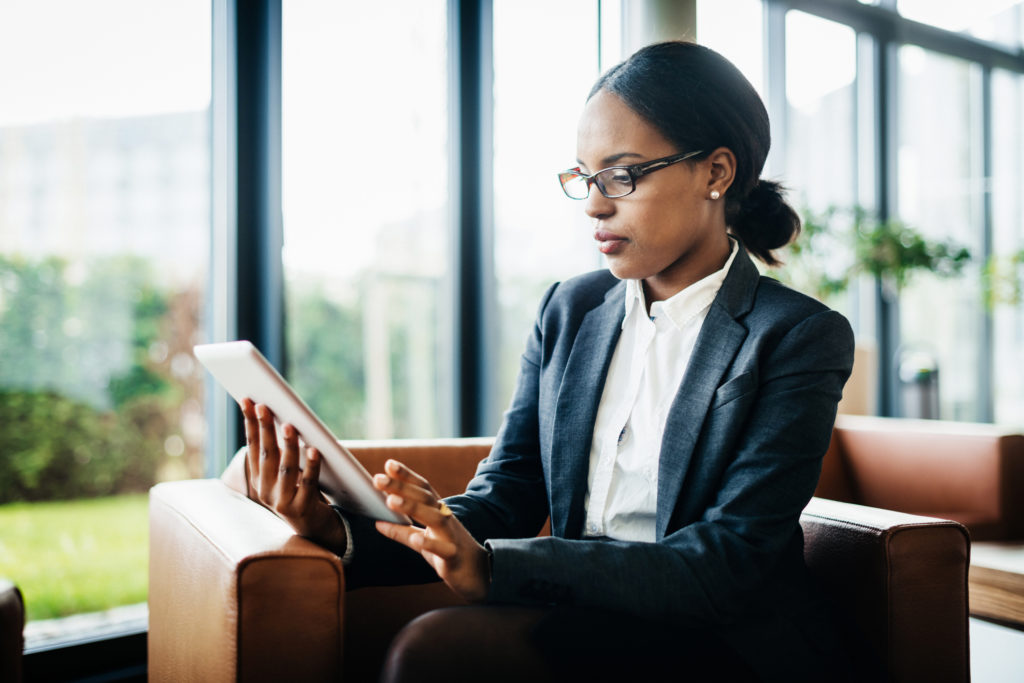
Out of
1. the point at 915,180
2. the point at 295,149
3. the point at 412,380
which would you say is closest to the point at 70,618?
the point at 412,380

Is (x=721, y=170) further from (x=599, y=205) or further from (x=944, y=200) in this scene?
(x=944, y=200)

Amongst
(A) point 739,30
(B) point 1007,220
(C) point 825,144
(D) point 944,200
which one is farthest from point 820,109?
(B) point 1007,220

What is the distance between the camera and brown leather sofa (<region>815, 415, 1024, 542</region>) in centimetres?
206

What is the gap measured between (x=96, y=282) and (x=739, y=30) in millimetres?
3025

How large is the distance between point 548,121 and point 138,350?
5.72 feet

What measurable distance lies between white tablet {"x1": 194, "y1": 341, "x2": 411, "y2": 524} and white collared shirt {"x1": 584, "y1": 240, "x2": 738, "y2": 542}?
0.35m

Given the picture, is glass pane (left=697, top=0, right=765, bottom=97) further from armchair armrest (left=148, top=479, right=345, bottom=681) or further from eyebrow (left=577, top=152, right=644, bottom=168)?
armchair armrest (left=148, top=479, right=345, bottom=681)

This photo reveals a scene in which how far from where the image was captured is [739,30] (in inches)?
146

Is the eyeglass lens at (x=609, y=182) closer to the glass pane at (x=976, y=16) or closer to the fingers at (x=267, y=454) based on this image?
the fingers at (x=267, y=454)

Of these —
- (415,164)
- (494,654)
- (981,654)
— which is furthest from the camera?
(415,164)

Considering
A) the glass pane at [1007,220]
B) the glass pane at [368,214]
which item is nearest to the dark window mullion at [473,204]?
the glass pane at [368,214]

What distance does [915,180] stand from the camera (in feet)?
14.5

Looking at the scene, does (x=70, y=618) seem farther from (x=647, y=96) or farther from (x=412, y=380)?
(x=647, y=96)

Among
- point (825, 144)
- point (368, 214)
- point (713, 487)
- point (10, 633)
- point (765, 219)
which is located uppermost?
point (825, 144)
